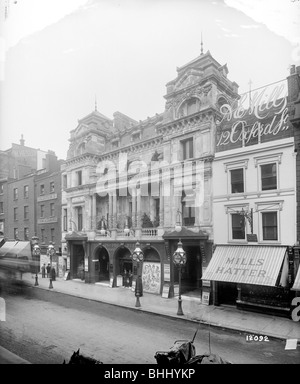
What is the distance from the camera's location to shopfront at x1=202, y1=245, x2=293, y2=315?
12.2 m

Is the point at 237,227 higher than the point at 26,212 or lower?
lower

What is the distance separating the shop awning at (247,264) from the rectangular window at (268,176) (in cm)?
321

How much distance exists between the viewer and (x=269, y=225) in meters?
13.4

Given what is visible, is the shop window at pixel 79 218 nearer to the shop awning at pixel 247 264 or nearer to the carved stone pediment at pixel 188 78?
the shop awning at pixel 247 264

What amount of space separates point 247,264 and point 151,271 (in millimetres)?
7429

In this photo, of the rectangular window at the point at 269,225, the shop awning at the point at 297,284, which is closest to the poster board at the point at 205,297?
the rectangular window at the point at 269,225

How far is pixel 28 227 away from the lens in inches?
673

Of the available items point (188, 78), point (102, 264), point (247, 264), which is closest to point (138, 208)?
point (102, 264)

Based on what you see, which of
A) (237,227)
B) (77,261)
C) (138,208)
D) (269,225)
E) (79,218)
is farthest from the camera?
(77,261)

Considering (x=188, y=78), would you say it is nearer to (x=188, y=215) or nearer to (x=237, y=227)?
(x=188, y=215)

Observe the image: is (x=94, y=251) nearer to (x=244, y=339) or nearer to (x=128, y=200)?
(x=128, y=200)

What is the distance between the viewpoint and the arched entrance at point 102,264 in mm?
21969
